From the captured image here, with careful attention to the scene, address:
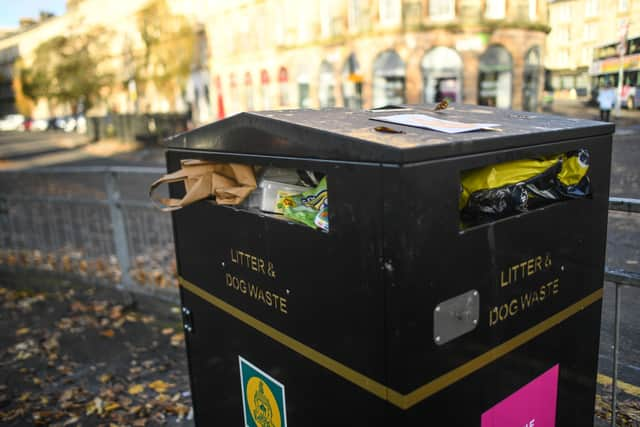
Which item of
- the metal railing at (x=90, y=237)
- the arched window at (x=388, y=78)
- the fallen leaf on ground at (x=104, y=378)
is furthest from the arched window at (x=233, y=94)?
the fallen leaf on ground at (x=104, y=378)

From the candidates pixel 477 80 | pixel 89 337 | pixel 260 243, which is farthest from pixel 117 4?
pixel 260 243

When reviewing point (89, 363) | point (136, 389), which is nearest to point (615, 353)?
point (136, 389)

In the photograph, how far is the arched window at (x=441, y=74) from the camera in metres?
22.2

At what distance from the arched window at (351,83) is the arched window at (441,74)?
2960 mm

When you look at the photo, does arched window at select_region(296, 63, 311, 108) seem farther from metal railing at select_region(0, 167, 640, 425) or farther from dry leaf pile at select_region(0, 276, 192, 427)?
dry leaf pile at select_region(0, 276, 192, 427)

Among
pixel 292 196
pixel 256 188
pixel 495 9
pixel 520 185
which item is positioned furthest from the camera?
pixel 495 9

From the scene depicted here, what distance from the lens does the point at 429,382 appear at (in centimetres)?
138

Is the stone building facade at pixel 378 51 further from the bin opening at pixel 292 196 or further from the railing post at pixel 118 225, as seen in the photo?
the bin opening at pixel 292 196

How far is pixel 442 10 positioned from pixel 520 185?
2234cm

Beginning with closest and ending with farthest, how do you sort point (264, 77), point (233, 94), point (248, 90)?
point (264, 77) < point (248, 90) < point (233, 94)

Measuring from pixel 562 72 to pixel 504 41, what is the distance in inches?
709

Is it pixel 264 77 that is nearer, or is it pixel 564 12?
pixel 564 12

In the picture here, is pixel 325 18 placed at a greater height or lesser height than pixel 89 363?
greater

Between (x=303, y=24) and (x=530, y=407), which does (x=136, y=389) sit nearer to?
(x=530, y=407)
